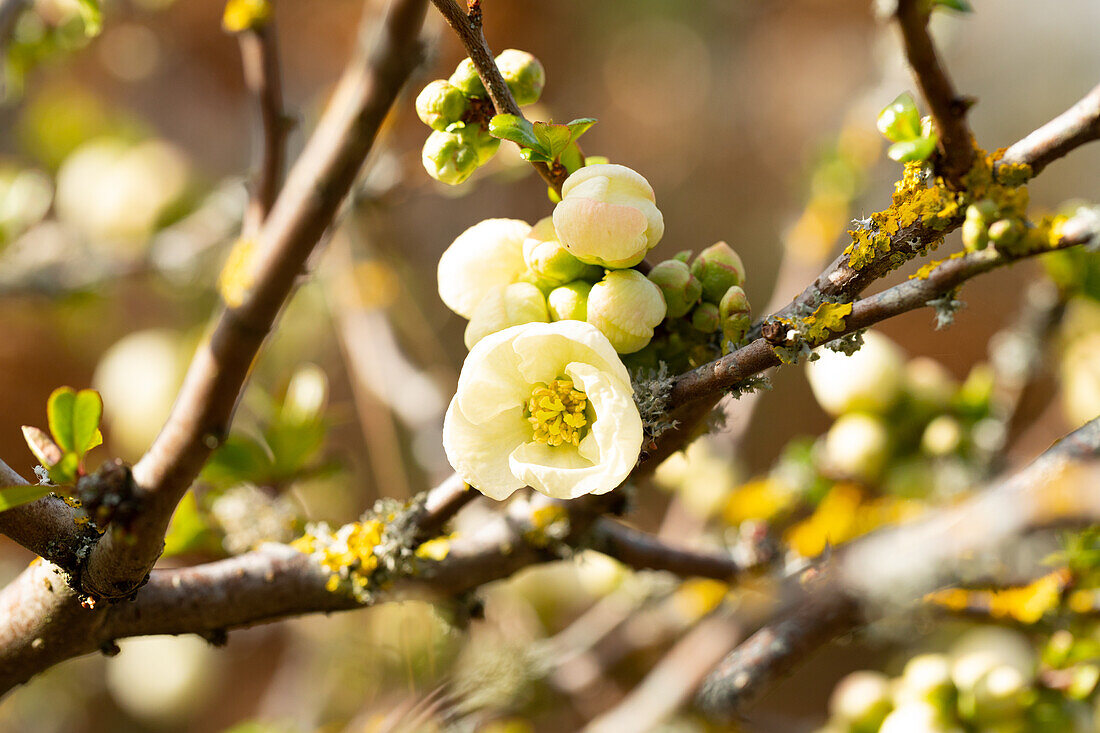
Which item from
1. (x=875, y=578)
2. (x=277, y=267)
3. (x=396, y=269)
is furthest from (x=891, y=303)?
(x=396, y=269)

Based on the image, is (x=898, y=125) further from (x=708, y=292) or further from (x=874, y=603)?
(x=874, y=603)

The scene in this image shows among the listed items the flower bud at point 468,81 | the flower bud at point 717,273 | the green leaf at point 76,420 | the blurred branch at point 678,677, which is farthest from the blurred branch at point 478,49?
the blurred branch at point 678,677

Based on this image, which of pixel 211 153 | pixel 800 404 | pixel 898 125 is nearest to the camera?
pixel 898 125

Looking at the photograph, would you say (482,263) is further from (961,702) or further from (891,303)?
(961,702)

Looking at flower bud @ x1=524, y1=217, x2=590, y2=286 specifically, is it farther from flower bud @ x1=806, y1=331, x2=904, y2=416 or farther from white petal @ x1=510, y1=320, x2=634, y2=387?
flower bud @ x1=806, y1=331, x2=904, y2=416

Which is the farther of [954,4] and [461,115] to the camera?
[461,115]

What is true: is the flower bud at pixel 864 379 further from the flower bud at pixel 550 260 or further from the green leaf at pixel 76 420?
the green leaf at pixel 76 420

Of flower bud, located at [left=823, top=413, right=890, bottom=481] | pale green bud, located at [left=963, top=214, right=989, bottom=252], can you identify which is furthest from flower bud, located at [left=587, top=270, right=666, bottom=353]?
flower bud, located at [left=823, top=413, right=890, bottom=481]

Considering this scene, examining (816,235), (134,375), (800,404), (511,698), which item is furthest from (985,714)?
(800,404)
